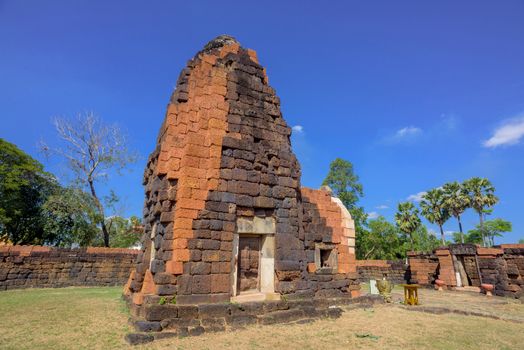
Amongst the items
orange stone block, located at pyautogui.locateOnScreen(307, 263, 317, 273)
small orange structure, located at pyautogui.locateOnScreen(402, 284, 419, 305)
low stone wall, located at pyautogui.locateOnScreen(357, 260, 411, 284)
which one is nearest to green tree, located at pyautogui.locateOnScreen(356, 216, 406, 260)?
low stone wall, located at pyautogui.locateOnScreen(357, 260, 411, 284)

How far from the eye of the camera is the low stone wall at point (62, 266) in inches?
511

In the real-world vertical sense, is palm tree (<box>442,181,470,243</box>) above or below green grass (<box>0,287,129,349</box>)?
above

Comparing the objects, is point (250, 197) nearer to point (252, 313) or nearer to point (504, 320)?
point (252, 313)

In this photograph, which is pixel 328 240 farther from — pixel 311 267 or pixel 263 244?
pixel 263 244

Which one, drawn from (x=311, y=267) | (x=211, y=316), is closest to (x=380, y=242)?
(x=311, y=267)

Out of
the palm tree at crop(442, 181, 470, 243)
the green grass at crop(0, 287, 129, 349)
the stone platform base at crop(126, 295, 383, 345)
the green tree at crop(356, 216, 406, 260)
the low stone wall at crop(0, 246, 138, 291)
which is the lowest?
the green grass at crop(0, 287, 129, 349)

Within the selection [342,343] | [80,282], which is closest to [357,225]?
[80,282]

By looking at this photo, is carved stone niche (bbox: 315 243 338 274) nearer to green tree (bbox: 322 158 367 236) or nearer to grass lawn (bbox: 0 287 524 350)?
grass lawn (bbox: 0 287 524 350)

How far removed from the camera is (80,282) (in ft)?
46.4

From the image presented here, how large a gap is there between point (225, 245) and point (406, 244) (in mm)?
38843

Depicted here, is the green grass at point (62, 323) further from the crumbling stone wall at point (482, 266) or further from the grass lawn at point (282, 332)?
the crumbling stone wall at point (482, 266)

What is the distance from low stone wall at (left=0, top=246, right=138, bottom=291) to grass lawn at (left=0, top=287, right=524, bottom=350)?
211 inches

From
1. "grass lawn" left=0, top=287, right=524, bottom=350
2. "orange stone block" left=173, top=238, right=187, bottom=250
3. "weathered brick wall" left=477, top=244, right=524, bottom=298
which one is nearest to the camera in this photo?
"grass lawn" left=0, top=287, right=524, bottom=350

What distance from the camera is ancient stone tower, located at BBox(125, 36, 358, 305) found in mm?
6828
